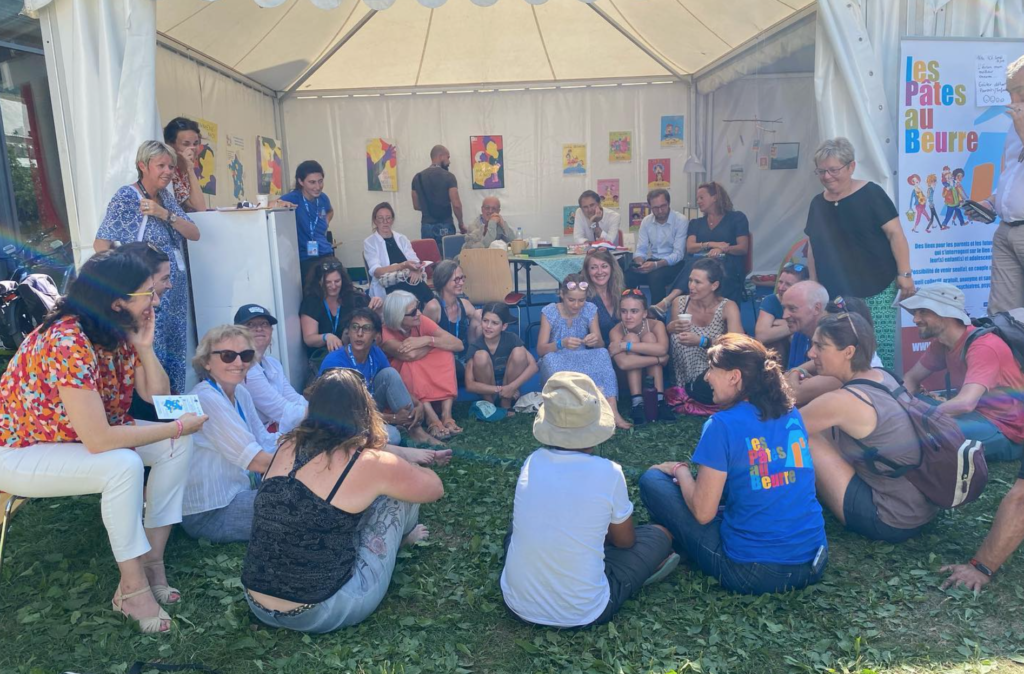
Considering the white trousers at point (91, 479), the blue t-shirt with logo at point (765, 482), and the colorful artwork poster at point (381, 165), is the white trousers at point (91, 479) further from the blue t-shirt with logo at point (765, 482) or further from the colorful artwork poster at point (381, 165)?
the colorful artwork poster at point (381, 165)

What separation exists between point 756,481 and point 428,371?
2.75 meters

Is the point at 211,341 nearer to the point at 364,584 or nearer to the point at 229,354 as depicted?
the point at 229,354

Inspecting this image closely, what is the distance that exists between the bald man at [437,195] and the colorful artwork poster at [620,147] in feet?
7.66

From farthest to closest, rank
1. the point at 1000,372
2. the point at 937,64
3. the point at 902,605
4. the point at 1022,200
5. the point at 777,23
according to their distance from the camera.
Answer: the point at 777,23 → the point at 937,64 → the point at 1022,200 → the point at 1000,372 → the point at 902,605

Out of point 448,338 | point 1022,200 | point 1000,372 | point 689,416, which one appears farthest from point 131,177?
point 1022,200

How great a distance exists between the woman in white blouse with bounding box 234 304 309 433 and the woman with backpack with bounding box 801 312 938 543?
Answer: 242cm

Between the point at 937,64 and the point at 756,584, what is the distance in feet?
13.2

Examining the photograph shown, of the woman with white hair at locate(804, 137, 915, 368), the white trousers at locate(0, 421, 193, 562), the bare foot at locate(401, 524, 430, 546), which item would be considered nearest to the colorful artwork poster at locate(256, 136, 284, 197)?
the woman with white hair at locate(804, 137, 915, 368)

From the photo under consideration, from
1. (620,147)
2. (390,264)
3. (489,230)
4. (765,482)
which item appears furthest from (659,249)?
(765,482)

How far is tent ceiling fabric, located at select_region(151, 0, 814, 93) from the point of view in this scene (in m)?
7.17

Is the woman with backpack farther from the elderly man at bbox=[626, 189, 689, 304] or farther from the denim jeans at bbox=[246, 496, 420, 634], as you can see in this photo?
the elderly man at bbox=[626, 189, 689, 304]

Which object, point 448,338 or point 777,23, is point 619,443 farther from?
point 777,23

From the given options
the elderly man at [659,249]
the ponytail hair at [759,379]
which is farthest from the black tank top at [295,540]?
the elderly man at [659,249]

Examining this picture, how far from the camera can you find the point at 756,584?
106 inches
